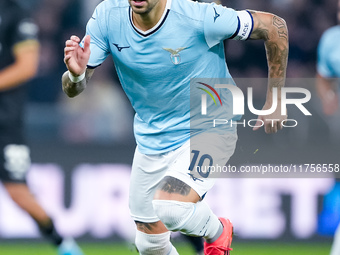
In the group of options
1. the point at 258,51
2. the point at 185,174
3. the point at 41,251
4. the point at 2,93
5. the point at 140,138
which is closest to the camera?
the point at 185,174

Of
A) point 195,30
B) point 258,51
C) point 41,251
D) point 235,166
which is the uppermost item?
point 195,30

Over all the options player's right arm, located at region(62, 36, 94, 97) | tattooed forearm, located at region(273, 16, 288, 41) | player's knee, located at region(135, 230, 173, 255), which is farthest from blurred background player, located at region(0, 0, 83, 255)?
tattooed forearm, located at region(273, 16, 288, 41)

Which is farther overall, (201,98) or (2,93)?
(2,93)

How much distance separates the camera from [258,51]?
9.83 m

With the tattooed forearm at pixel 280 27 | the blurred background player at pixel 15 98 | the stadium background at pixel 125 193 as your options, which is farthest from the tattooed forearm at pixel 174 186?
the stadium background at pixel 125 193

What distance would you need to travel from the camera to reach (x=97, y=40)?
5305 mm

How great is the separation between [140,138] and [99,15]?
866 millimetres

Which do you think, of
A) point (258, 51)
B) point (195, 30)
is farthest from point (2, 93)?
point (258, 51)

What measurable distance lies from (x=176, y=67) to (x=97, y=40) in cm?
53

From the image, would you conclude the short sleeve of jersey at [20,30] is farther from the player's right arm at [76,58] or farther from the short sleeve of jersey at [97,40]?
the player's right arm at [76,58]

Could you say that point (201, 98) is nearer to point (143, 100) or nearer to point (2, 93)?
point (143, 100)

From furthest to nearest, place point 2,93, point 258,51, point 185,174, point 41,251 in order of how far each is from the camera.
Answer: point 258,51, point 41,251, point 2,93, point 185,174

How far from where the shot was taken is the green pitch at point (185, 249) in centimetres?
793

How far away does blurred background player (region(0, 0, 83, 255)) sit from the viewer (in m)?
7.05
